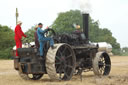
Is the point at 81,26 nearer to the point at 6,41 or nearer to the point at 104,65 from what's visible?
the point at 6,41

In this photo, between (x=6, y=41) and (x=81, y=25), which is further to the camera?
(x=81, y=25)

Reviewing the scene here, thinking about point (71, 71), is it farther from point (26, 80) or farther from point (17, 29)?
point (17, 29)

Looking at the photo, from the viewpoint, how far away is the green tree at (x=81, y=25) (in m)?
68.2

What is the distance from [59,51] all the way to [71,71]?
98 centimetres

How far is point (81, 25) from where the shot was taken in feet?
219

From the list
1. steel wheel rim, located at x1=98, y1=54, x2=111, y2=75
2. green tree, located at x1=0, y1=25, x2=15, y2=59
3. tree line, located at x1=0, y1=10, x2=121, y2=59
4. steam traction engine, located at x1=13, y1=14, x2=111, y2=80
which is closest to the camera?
steam traction engine, located at x1=13, y1=14, x2=111, y2=80

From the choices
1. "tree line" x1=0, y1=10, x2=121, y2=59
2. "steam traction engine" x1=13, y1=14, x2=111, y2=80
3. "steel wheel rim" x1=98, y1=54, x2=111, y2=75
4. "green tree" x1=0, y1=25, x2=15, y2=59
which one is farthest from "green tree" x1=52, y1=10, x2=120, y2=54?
"steam traction engine" x1=13, y1=14, x2=111, y2=80

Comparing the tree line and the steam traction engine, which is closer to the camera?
the steam traction engine

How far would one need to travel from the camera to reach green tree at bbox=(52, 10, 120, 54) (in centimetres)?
6825

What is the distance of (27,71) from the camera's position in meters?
11.2

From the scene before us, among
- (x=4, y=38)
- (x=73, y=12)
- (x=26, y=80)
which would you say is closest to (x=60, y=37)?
(x=26, y=80)

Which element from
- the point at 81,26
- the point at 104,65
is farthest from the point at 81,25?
the point at 104,65

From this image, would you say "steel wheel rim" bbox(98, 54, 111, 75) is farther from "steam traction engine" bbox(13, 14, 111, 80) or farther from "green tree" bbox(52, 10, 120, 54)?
"green tree" bbox(52, 10, 120, 54)

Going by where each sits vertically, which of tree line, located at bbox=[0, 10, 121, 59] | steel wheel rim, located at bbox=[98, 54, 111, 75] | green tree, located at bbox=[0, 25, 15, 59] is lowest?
steel wheel rim, located at bbox=[98, 54, 111, 75]
